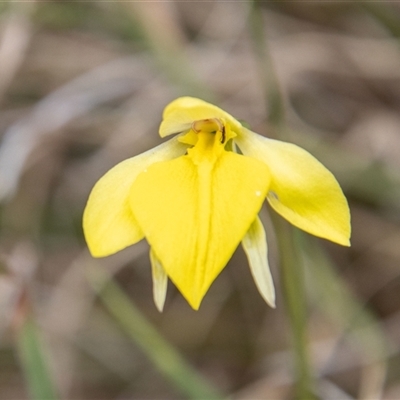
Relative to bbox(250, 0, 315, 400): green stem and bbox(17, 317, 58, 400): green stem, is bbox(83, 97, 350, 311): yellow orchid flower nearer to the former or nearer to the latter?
bbox(250, 0, 315, 400): green stem

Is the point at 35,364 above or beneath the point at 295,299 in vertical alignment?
beneath

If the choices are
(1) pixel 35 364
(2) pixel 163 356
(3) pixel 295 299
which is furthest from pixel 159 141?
(3) pixel 295 299

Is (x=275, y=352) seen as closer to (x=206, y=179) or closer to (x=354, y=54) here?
(x=354, y=54)

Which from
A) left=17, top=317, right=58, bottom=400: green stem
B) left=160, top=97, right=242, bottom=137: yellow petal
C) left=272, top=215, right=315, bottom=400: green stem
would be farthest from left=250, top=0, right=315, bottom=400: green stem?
left=17, top=317, right=58, bottom=400: green stem

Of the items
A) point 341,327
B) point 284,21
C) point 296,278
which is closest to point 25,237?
point 341,327

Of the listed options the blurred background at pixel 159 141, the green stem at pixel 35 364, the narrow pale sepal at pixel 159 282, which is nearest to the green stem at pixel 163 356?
the blurred background at pixel 159 141

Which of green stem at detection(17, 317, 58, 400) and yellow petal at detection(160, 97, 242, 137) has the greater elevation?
yellow petal at detection(160, 97, 242, 137)

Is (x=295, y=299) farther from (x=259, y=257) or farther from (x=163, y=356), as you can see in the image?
(x=163, y=356)
